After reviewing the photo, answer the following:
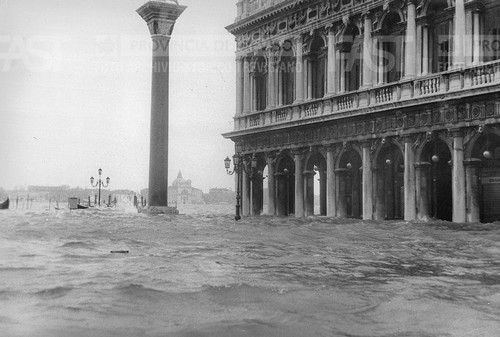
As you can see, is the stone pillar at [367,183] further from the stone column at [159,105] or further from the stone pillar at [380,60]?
the stone column at [159,105]

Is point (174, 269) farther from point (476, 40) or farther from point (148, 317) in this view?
point (476, 40)

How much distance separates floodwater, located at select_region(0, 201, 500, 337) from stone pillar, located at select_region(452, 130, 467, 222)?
9.05 meters

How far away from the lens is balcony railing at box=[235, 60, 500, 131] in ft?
62.2

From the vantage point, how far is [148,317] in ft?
16.0

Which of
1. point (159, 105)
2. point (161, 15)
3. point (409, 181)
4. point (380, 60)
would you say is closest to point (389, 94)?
point (380, 60)

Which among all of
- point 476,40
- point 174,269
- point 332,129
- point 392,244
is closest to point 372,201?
point 332,129

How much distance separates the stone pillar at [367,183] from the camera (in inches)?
914

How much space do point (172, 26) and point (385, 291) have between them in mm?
26864

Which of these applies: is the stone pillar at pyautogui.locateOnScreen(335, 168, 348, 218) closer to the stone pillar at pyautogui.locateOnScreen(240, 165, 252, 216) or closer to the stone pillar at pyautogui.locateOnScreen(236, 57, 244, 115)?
the stone pillar at pyautogui.locateOnScreen(240, 165, 252, 216)

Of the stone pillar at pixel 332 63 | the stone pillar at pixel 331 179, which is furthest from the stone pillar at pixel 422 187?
the stone pillar at pixel 332 63

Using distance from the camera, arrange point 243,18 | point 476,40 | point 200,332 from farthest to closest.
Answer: point 243,18, point 476,40, point 200,332

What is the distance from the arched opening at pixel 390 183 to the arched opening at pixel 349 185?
161 centimetres

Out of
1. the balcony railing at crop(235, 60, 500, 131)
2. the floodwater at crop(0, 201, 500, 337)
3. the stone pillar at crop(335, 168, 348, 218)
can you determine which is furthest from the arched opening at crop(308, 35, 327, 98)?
the floodwater at crop(0, 201, 500, 337)

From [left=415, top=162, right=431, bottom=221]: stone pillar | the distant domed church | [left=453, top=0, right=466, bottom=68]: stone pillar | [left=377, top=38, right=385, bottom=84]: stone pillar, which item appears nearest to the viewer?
[left=453, top=0, right=466, bottom=68]: stone pillar
